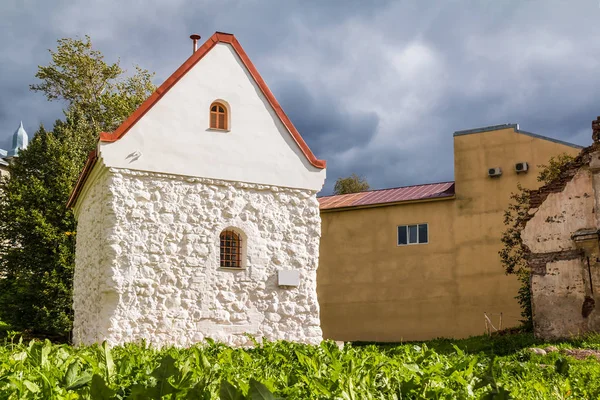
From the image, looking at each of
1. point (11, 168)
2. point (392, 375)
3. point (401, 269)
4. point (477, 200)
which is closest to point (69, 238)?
point (11, 168)

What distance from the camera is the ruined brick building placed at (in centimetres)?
1594

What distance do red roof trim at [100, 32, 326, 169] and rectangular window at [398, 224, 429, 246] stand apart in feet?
35.2

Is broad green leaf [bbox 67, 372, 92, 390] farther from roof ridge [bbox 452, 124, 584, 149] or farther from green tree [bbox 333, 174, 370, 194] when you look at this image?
green tree [bbox 333, 174, 370, 194]

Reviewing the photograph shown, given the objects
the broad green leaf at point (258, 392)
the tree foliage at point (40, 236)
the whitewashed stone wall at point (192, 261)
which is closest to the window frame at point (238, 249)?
the whitewashed stone wall at point (192, 261)

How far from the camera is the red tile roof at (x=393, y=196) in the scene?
24516mm

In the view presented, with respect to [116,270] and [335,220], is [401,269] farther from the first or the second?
[116,270]

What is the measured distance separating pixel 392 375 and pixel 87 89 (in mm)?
28834

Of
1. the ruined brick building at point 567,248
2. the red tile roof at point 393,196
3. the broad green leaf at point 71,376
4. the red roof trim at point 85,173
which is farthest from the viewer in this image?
the red tile roof at point 393,196

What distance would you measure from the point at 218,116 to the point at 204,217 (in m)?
2.30

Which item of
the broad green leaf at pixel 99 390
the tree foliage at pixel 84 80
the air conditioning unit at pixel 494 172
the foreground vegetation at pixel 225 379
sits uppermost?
the tree foliage at pixel 84 80

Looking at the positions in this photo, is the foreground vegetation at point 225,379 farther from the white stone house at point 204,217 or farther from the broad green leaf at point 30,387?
the white stone house at point 204,217

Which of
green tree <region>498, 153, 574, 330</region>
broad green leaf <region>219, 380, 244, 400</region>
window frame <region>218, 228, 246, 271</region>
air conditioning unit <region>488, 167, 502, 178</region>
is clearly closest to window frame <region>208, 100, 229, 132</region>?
→ window frame <region>218, 228, 246, 271</region>

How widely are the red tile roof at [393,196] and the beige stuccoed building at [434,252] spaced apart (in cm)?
8

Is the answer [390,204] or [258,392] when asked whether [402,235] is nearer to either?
[390,204]
